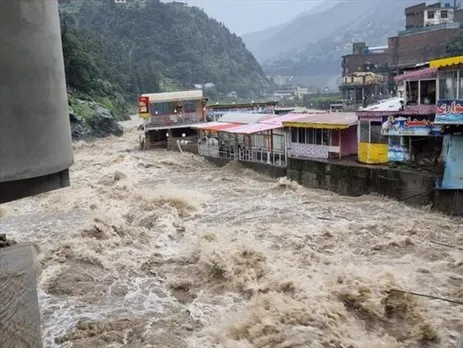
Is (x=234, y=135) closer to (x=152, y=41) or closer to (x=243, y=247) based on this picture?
(x=243, y=247)

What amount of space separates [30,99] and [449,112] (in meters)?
14.0

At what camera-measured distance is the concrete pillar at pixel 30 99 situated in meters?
4.29

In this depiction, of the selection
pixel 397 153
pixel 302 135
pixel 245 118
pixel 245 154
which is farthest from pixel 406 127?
pixel 245 118

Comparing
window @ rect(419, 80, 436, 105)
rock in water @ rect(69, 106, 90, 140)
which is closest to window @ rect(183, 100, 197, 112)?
rock in water @ rect(69, 106, 90, 140)

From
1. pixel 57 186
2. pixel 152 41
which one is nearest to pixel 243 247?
pixel 57 186

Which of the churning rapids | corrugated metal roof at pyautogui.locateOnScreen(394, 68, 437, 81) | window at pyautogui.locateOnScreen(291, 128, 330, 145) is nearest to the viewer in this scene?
the churning rapids

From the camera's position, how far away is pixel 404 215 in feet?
51.7

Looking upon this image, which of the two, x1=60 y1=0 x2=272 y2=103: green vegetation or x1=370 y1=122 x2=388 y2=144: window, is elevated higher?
x1=60 y1=0 x2=272 y2=103: green vegetation

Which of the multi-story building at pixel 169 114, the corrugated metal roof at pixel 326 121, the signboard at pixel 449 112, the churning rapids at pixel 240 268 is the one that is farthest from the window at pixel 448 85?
the multi-story building at pixel 169 114

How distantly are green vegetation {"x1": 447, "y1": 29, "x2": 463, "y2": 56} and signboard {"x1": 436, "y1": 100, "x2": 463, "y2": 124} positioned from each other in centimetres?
2949

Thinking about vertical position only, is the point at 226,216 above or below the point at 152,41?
below

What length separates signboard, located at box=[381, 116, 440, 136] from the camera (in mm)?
17000

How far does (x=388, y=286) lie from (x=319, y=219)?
5780mm

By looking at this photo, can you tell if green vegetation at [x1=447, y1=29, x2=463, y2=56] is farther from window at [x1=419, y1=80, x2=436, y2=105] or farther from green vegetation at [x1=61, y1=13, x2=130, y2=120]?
green vegetation at [x1=61, y1=13, x2=130, y2=120]
